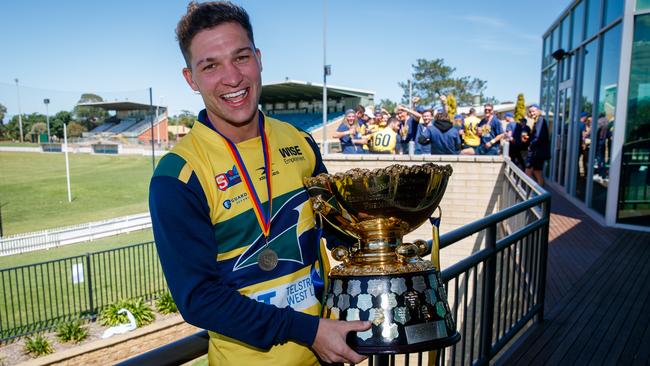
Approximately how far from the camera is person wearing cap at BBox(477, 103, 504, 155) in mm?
9805

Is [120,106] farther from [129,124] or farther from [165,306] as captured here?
[165,306]

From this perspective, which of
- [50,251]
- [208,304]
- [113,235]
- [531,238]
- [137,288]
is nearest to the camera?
[208,304]

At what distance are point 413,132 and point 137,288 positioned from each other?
926 centimetres

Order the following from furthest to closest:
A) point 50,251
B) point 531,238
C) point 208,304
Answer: point 50,251
point 531,238
point 208,304

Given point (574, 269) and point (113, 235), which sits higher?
point (574, 269)

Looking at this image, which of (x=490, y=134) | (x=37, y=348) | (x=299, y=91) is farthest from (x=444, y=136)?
(x=299, y=91)

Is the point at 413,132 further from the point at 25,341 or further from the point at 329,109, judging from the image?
the point at 329,109

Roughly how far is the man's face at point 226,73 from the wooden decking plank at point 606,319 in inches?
123

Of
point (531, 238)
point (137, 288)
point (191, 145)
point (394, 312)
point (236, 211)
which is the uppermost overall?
point (191, 145)

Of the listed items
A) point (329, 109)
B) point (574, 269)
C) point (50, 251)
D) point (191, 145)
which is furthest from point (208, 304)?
point (329, 109)

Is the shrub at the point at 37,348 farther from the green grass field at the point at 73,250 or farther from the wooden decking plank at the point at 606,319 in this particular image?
the wooden decking plank at the point at 606,319

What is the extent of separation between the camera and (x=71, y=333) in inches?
413

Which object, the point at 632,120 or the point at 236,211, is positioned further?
the point at 632,120

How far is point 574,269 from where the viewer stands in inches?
215
